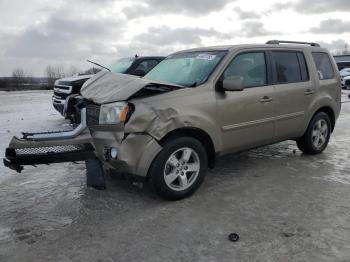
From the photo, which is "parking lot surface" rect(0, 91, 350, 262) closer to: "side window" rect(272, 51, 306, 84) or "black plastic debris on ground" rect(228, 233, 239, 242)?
"black plastic debris on ground" rect(228, 233, 239, 242)

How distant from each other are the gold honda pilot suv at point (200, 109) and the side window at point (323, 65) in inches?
1.1

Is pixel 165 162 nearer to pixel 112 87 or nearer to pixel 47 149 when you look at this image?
pixel 112 87

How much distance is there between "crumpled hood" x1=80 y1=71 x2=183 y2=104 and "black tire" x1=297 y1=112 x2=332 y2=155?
9.87 feet

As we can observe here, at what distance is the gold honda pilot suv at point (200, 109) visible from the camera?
166 inches

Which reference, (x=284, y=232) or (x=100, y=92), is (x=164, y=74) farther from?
(x=284, y=232)

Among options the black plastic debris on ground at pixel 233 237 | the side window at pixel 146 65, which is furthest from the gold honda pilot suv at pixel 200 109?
the side window at pixel 146 65

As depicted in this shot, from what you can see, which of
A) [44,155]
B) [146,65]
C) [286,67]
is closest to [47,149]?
[44,155]

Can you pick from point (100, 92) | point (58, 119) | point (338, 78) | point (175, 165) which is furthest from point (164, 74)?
point (58, 119)

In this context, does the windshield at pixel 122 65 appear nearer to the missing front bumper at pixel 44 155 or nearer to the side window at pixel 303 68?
the side window at pixel 303 68

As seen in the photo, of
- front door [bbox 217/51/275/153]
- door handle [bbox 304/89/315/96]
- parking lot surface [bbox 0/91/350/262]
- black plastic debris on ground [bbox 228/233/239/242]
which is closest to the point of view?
parking lot surface [bbox 0/91/350/262]

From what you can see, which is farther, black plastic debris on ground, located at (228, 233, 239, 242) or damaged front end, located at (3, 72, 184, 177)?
damaged front end, located at (3, 72, 184, 177)

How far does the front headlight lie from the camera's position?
4.21 metres

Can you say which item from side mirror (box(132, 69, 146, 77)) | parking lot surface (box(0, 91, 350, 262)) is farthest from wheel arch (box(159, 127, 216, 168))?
side mirror (box(132, 69, 146, 77))

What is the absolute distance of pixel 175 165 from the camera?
14.7ft
